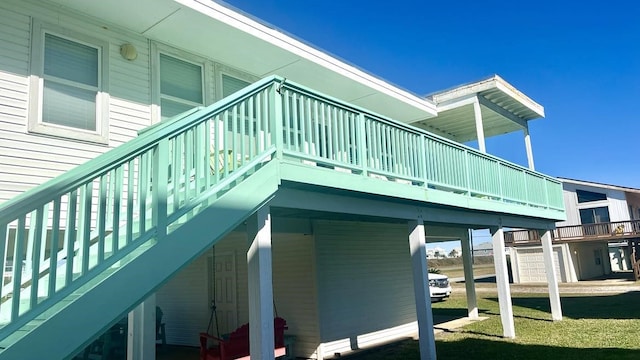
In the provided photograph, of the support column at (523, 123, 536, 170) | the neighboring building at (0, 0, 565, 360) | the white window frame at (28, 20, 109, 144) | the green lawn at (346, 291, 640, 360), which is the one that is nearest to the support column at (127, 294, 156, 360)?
the neighboring building at (0, 0, 565, 360)

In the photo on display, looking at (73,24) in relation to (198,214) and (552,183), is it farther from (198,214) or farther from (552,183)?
(552,183)

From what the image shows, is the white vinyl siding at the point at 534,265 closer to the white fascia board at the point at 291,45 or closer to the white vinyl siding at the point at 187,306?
the white fascia board at the point at 291,45

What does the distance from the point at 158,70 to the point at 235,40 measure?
127cm

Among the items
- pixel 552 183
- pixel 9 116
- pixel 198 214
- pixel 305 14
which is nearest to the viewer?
pixel 198 214

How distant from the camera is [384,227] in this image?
12.0 metres

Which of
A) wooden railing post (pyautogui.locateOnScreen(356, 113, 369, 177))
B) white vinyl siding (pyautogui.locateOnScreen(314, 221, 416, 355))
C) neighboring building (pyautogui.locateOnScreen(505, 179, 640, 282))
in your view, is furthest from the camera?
neighboring building (pyautogui.locateOnScreen(505, 179, 640, 282))

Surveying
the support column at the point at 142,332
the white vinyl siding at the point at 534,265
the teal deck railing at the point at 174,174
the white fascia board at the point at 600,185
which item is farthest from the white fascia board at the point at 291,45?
the white fascia board at the point at 600,185

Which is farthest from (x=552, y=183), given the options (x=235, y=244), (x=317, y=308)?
(x=235, y=244)

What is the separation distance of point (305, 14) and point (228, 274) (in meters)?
11.6

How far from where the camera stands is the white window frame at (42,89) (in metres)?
5.66

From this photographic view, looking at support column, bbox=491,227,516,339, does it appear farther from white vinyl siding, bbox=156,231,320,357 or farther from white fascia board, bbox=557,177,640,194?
white fascia board, bbox=557,177,640,194

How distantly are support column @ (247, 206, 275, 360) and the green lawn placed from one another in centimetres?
512

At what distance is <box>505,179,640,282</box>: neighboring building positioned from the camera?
29844mm

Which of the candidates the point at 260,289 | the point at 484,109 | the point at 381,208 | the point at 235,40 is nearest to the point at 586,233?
the point at 484,109
